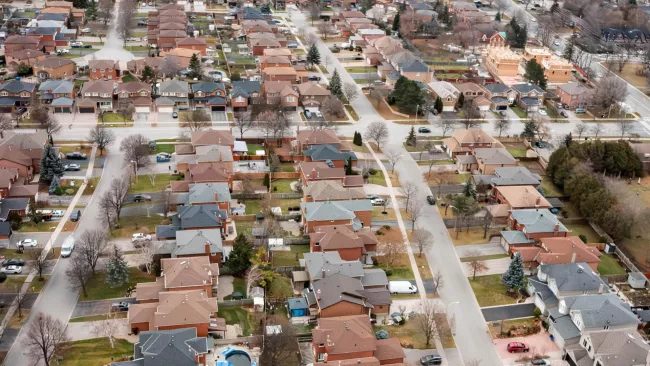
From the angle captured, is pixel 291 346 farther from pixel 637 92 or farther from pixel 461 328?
pixel 637 92

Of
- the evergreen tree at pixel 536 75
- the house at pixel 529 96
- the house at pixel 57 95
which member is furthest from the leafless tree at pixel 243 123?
the evergreen tree at pixel 536 75

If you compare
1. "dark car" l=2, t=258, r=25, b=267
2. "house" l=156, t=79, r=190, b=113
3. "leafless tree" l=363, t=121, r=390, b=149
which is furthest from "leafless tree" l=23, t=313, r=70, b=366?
"house" l=156, t=79, r=190, b=113

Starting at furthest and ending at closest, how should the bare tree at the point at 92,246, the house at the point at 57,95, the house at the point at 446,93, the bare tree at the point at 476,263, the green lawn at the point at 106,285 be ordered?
the house at the point at 446,93 → the house at the point at 57,95 → the bare tree at the point at 476,263 → the bare tree at the point at 92,246 → the green lawn at the point at 106,285

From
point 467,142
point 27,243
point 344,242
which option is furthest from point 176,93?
point 344,242

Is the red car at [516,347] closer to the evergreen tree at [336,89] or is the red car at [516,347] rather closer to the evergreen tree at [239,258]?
the evergreen tree at [239,258]

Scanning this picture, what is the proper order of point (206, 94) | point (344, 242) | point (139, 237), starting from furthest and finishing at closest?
point (206, 94)
point (139, 237)
point (344, 242)

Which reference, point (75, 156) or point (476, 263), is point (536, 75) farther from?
point (75, 156)

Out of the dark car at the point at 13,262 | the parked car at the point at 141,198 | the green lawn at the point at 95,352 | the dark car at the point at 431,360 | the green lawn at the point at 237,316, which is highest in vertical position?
the dark car at the point at 431,360
